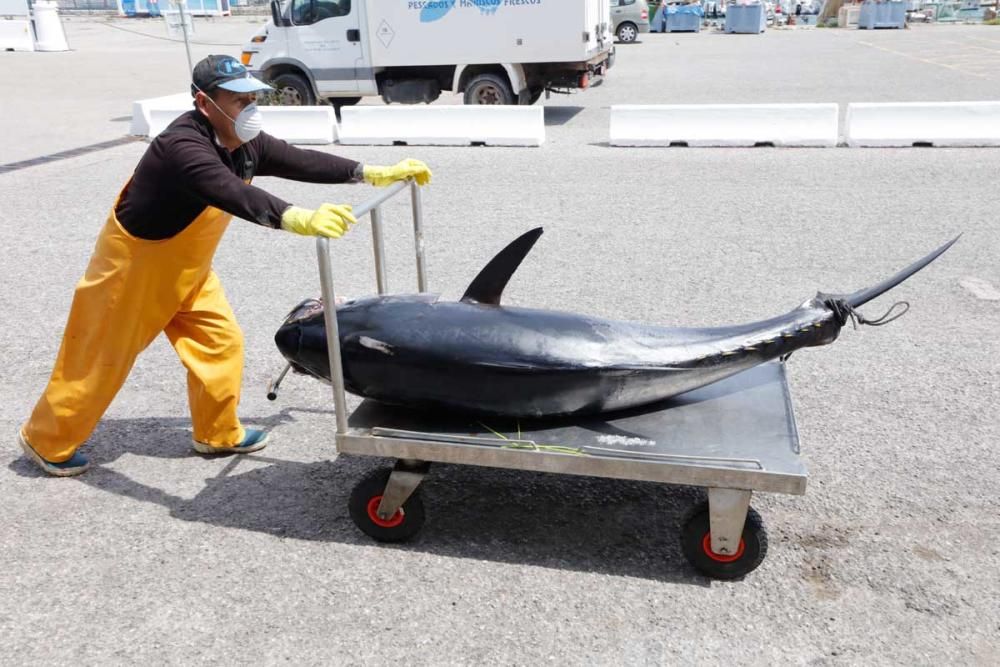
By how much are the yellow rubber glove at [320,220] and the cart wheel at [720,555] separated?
163 centimetres

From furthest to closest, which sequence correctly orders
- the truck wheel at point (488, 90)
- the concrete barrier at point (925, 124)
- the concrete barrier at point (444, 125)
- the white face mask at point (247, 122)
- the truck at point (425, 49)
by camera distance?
the truck wheel at point (488, 90), the truck at point (425, 49), the concrete barrier at point (444, 125), the concrete barrier at point (925, 124), the white face mask at point (247, 122)

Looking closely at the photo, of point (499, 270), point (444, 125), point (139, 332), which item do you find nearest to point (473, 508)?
point (499, 270)

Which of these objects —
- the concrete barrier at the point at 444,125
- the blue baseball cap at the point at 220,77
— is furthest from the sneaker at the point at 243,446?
the concrete barrier at the point at 444,125

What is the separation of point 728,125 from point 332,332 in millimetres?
9126

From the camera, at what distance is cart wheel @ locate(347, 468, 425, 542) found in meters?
3.40

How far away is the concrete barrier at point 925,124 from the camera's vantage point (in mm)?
10664

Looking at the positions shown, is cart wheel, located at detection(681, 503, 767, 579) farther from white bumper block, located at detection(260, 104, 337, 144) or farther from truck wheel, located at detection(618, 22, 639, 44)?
truck wheel, located at detection(618, 22, 639, 44)

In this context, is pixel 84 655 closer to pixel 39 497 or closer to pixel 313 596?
pixel 313 596

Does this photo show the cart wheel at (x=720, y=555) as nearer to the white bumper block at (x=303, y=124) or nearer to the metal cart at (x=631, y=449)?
the metal cart at (x=631, y=449)

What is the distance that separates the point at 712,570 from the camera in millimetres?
3143

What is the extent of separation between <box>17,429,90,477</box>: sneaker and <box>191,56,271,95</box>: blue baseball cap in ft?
5.86

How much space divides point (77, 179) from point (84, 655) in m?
8.76

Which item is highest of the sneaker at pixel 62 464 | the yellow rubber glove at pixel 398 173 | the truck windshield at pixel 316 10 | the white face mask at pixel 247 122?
the truck windshield at pixel 316 10

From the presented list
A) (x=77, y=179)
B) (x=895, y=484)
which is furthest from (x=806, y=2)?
(x=895, y=484)
